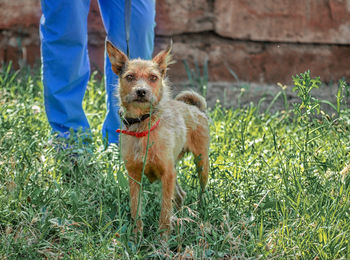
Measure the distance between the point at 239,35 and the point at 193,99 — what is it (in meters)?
2.60

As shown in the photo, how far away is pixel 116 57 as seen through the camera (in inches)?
120

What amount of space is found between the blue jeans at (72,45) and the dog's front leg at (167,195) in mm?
1114

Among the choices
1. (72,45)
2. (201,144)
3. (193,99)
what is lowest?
(201,144)

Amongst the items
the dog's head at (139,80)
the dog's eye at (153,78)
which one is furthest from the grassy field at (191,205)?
the dog's eye at (153,78)

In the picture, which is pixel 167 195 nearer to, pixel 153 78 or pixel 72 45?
pixel 153 78

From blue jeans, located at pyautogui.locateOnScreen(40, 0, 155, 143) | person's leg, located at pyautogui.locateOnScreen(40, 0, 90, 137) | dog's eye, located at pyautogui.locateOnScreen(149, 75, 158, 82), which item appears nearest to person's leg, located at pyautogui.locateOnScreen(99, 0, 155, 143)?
blue jeans, located at pyautogui.locateOnScreen(40, 0, 155, 143)

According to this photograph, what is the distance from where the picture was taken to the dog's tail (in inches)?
142

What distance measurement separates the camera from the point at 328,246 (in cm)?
250

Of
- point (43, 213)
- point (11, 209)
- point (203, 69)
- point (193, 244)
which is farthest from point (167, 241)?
point (203, 69)

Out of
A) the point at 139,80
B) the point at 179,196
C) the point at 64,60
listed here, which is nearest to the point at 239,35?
the point at 64,60

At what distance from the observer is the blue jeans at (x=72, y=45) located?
3.77 meters

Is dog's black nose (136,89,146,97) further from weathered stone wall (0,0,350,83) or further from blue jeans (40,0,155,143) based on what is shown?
weathered stone wall (0,0,350,83)

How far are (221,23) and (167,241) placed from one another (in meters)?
3.75

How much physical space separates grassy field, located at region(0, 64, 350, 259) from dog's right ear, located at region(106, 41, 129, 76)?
0.66 meters
